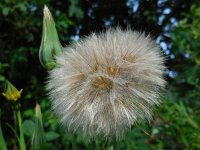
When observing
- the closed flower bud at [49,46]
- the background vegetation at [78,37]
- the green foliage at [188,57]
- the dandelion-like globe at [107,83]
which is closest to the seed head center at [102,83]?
the dandelion-like globe at [107,83]

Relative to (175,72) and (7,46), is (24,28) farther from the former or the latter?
(175,72)

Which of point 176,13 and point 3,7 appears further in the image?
point 176,13

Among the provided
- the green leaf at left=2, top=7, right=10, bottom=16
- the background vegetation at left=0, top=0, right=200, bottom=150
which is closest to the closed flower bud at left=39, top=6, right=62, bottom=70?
the background vegetation at left=0, top=0, right=200, bottom=150

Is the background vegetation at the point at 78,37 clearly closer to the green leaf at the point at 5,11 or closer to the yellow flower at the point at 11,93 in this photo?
the green leaf at the point at 5,11

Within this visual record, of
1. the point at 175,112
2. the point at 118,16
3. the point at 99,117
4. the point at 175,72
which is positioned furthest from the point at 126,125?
the point at 118,16

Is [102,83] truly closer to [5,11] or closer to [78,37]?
[5,11]

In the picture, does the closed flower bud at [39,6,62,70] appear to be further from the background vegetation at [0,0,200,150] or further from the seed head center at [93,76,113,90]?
the background vegetation at [0,0,200,150]

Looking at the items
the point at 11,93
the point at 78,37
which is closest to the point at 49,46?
the point at 11,93
